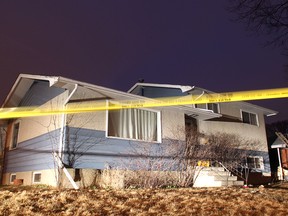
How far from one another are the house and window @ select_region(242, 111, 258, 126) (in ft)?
11.6

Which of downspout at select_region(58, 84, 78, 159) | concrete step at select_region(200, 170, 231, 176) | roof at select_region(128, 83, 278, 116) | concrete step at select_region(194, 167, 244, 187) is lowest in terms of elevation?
concrete step at select_region(194, 167, 244, 187)

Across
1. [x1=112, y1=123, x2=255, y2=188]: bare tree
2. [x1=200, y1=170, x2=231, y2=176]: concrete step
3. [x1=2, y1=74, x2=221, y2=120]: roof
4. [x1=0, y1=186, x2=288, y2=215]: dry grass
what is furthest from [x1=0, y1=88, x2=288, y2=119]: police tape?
[x1=0, y1=186, x2=288, y2=215]: dry grass

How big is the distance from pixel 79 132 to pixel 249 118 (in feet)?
40.1

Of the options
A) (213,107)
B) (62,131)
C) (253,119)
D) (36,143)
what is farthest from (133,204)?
(253,119)

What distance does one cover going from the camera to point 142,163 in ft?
35.9

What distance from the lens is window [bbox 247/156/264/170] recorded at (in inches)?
660

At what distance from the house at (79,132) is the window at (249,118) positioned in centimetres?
354

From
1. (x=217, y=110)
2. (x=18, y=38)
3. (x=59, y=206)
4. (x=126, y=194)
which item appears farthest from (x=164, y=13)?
(x=18, y=38)

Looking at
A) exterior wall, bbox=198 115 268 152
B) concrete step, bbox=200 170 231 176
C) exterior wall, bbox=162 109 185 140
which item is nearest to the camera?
concrete step, bbox=200 170 231 176

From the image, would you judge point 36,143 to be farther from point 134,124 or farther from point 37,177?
point 134,124

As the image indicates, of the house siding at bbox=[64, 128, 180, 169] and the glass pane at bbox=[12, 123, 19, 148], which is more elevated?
the glass pane at bbox=[12, 123, 19, 148]

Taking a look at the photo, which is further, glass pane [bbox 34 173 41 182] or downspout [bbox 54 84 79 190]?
glass pane [bbox 34 173 41 182]

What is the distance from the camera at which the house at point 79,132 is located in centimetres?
978

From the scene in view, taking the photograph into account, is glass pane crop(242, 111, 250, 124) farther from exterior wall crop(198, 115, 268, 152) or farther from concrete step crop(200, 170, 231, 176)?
concrete step crop(200, 170, 231, 176)
